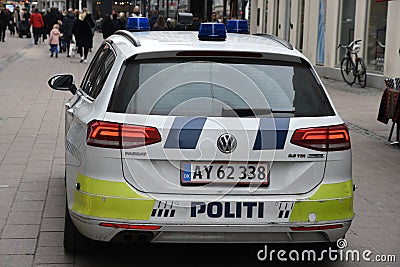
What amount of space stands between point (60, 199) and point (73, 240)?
1.80 metres

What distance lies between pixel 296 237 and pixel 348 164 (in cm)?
58

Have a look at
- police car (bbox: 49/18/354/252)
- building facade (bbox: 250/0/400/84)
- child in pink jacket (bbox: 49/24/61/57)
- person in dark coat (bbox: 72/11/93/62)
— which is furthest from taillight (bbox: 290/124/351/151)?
child in pink jacket (bbox: 49/24/61/57)

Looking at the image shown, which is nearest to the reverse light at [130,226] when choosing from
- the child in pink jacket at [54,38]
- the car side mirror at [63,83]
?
the car side mirror at [63,83]

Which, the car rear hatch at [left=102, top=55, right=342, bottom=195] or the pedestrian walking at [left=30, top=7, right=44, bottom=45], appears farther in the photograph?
the pedestrian walking at [left=30, top=7, right=44, bottom=45]

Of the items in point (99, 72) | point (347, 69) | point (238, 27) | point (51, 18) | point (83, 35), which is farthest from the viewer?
point (51, 18)

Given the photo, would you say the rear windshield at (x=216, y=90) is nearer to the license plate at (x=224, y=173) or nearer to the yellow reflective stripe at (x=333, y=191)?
the license plate at (x=224, y=173)

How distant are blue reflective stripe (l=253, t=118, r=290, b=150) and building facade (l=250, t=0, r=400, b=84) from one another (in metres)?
14.2

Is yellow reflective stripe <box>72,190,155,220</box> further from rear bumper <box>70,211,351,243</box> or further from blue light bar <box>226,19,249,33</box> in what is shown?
blue light bar <box>226,19,249,33</box>

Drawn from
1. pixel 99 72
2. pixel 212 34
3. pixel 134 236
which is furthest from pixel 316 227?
pixel 99 72

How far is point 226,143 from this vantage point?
4516 mm

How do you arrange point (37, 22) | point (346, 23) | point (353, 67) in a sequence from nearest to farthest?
point (353, 67) → point (346, 23) → point (37, 22)

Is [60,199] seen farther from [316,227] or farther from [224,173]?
[316,227]

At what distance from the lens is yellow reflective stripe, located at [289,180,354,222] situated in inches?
181

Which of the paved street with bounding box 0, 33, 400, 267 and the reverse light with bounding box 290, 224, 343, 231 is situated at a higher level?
the reverse light with bounding box 290, 224, 343, 231
